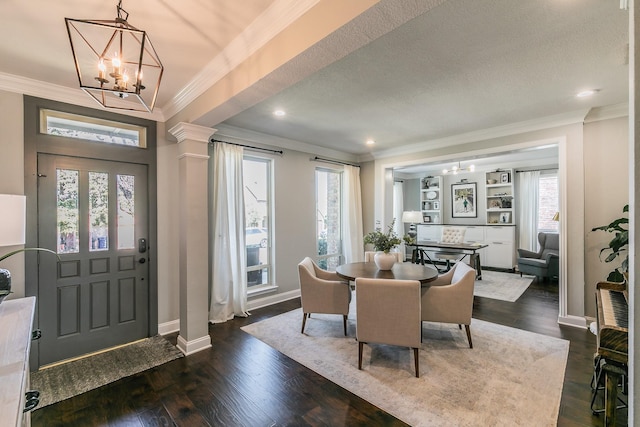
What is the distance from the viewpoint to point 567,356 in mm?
2801

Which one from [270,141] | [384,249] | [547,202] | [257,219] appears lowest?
[384,249]

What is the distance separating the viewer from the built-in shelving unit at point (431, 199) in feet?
26.7

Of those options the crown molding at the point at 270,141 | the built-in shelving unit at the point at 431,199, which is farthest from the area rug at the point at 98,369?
the built-in shelving unit at the point at 431,199

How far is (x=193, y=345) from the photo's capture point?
2967 mm

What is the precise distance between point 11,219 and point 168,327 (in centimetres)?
196

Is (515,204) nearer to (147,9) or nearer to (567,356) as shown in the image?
(567,356)

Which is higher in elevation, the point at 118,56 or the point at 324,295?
the point at 118,56

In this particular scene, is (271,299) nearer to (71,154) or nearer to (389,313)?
(389,313)

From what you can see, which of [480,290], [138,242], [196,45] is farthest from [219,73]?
[480,290]

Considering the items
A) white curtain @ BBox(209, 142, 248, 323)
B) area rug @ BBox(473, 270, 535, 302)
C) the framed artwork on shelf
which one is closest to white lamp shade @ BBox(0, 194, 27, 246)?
white curtain @ BBox(209, 142, 248, 323)

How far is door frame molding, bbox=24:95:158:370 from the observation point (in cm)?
262

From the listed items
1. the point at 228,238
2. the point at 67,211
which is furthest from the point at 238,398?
the point at 67,211

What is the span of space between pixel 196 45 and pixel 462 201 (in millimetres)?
7396

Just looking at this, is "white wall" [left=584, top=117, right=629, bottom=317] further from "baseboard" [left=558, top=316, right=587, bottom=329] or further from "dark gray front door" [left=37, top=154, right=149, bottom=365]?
"dark gray front door" [left=37, top=154, right=149, bottom=365]
